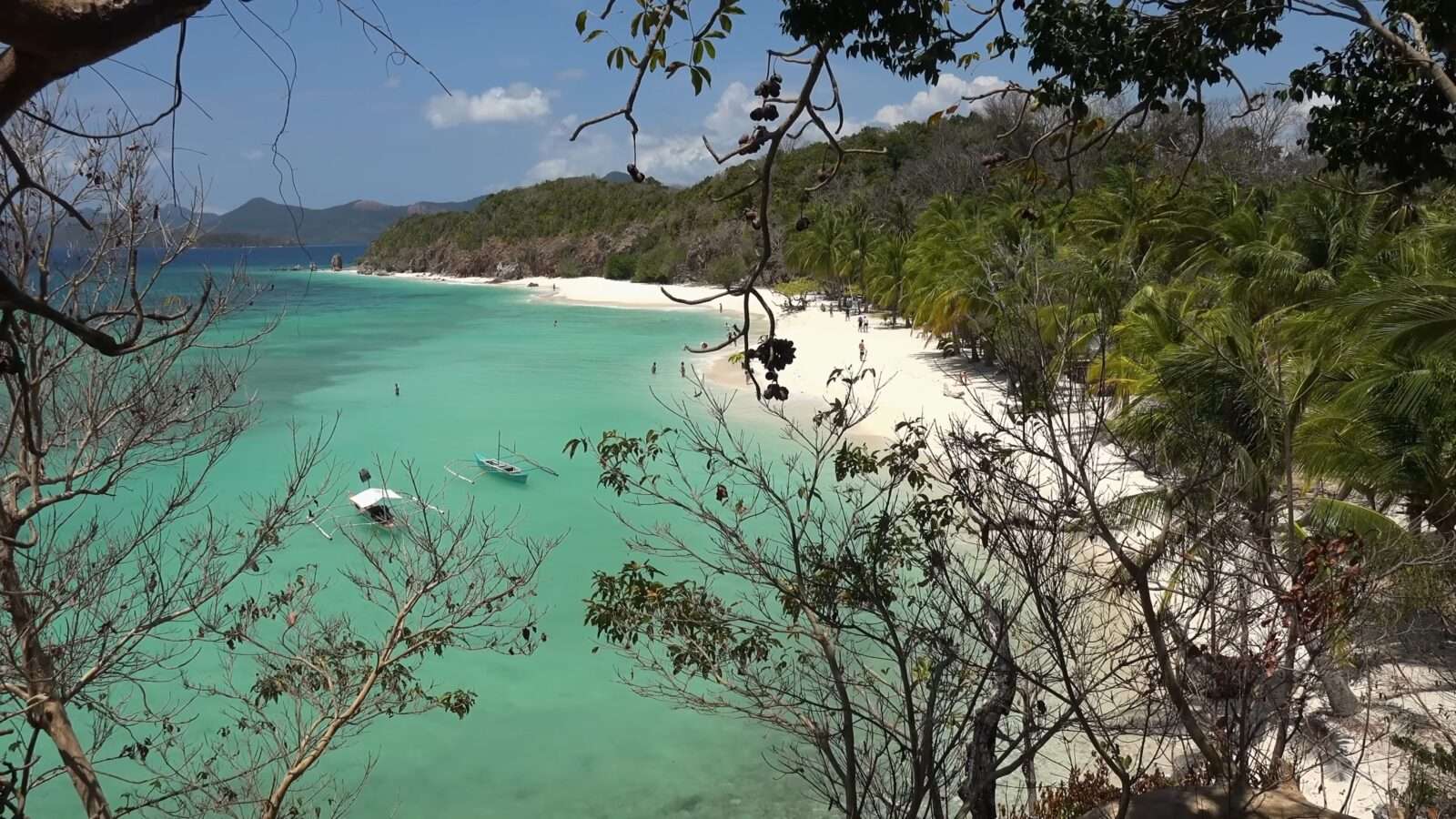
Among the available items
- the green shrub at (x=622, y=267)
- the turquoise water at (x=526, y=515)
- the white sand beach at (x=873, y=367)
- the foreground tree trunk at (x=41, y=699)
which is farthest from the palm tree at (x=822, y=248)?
the foreground tree trunk at (x=41, y=699)

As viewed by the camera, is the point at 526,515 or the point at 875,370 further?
the point at 526,515

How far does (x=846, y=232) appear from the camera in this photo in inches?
1572

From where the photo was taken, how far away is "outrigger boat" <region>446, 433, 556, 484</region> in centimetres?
1977

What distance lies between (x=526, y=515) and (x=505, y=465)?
2278 mm

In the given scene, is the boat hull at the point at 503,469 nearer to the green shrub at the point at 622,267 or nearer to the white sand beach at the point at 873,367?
the white sand beach at the point at 873,367

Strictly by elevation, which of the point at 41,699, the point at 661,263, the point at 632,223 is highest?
the point at 632,223

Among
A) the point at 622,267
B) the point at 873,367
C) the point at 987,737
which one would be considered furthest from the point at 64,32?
the point at 622,267

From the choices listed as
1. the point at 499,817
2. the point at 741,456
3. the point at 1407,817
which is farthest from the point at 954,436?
the point at 499,817

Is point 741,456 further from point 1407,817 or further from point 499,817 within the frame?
point 499,817

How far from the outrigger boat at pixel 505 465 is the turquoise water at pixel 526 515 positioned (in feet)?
0.94

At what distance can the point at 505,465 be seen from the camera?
1980 centimetres

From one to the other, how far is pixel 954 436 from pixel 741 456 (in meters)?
1.56

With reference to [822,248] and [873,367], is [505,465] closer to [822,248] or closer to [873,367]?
[873,367]

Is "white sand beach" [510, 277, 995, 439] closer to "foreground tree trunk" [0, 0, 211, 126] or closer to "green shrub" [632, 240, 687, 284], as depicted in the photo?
"foreground tree trunk" [0, 0, 211, 126]
